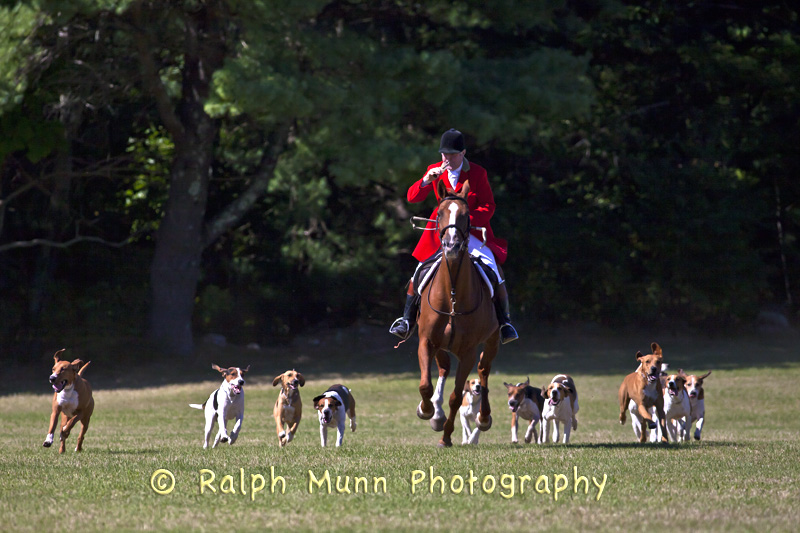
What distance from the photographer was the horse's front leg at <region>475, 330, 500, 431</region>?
35.2ft

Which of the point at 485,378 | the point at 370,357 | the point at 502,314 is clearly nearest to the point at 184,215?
the point at 370,357

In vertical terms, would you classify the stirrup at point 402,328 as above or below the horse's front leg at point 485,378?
above

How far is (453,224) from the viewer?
926 cm

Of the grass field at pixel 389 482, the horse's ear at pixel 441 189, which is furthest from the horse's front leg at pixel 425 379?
the horse's ear at pixel 441 189

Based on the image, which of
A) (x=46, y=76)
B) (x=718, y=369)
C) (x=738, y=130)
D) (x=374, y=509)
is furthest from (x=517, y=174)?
(x=374, y=509)

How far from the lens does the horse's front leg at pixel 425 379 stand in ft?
32.4

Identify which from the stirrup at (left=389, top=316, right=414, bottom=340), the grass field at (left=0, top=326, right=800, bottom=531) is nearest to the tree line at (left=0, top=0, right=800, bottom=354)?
the grass field at (left=0, top=326, right=800, bottom=531)

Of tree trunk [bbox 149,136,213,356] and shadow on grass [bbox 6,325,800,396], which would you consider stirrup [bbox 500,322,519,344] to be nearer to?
shadow on grass [bbox 6,325,800,396]

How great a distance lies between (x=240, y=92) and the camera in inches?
834

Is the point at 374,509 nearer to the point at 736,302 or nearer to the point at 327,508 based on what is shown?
the point at 327,508

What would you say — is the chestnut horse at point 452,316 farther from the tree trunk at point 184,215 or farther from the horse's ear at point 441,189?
the tree trunk at point 184,215

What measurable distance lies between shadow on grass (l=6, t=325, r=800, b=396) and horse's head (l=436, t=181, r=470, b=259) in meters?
13.6

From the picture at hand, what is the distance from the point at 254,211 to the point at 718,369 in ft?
43.8

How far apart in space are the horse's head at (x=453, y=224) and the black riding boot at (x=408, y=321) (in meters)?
1.27
